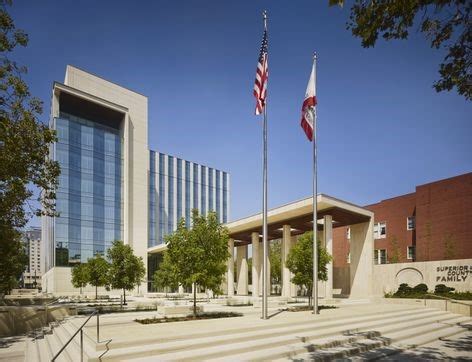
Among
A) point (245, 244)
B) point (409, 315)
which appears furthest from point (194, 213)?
point (245, 244)

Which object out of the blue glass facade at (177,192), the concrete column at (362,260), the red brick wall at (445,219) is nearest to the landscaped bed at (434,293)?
the concrete column at (362,260)

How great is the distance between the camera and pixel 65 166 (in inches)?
2689

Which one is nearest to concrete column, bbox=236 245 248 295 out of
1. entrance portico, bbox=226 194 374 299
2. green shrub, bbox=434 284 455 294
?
entrance portico, bbox=226 194 374 299

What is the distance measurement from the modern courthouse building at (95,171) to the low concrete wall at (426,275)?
44.4 meters

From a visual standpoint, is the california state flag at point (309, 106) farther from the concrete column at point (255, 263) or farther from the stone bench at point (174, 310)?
the concrete column at point (255, 263)

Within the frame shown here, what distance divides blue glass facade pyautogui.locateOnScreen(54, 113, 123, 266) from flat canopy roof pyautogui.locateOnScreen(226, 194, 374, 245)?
30497 millimetres

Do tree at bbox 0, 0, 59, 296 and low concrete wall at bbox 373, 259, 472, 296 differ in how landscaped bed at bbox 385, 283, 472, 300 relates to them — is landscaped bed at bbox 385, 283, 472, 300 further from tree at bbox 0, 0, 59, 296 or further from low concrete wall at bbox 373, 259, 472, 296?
tree at bbox 0, 0, 59, 296

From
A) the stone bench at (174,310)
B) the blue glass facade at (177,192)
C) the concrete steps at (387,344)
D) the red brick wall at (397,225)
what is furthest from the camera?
the blue glass facade at (177,192)

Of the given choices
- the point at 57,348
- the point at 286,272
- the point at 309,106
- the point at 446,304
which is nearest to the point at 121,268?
the point at 57,348

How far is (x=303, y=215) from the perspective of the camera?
43.8 meters

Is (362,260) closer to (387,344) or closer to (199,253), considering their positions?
(199,253)

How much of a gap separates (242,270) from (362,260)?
2576 cm

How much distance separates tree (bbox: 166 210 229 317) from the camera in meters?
21.6

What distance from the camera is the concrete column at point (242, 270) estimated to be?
204 ft
